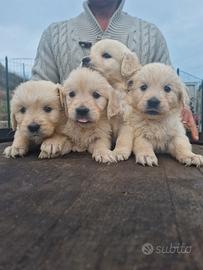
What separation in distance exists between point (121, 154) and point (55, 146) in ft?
1.28

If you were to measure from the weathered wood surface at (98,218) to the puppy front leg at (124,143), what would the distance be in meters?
0.35

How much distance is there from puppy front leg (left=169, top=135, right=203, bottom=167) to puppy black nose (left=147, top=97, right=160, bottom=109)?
0.90ft

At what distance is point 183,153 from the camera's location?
2.28 metres

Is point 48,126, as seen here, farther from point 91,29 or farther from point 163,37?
point 163,37

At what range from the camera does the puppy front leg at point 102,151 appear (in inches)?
82.8

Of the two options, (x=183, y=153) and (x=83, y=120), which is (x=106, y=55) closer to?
(x=83, y=120)

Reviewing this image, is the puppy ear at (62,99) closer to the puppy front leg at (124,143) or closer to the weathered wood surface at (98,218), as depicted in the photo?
the puppy front leg at (124,143)

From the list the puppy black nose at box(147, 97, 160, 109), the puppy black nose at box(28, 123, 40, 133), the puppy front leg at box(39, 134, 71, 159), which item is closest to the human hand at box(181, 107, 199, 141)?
the puppy black nose at box(147, 97, 160, 109)

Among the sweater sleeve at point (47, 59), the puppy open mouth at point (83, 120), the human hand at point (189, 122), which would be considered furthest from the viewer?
the sweater sleeve at point (47, 59)

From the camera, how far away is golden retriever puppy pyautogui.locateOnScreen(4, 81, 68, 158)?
233 centimetres

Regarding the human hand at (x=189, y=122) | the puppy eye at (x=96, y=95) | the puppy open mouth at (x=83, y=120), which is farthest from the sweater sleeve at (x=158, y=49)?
the puppy open mouth at (x=83, y=120)

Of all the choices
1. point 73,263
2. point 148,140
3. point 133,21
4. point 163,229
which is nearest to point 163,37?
point 133,21

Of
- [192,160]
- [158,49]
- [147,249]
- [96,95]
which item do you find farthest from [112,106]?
[147,249]

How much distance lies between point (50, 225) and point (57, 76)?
264 centimetres
